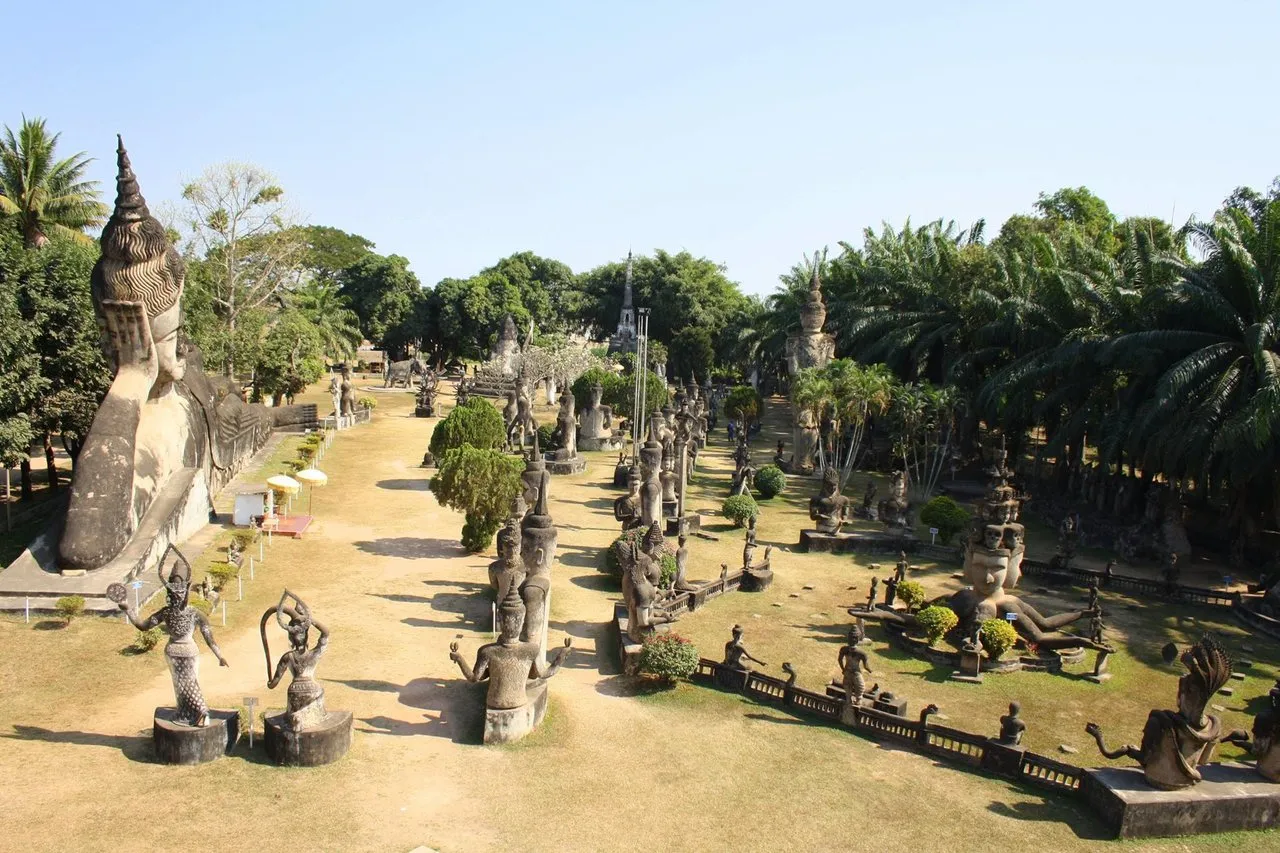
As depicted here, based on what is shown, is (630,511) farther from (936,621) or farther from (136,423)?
(136,423)

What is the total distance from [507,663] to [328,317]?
5728cm

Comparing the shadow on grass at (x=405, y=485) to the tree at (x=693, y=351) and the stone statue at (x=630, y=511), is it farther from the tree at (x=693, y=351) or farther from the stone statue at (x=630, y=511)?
the tree at (x=693, y=351)

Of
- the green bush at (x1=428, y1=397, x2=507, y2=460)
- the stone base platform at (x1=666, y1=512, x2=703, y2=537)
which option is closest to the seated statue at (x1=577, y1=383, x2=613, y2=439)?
the green bush at (x1=428, y1=397, x2=507, y2=460)

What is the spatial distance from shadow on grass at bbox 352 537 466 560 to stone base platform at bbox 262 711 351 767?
447 inches

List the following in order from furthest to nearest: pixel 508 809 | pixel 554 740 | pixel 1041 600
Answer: pixel 1041 600, pixel 554 740, pixel 508 809

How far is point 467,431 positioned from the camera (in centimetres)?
3469

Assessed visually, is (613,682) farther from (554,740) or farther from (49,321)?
(49,321)

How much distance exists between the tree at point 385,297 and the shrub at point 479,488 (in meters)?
57.4

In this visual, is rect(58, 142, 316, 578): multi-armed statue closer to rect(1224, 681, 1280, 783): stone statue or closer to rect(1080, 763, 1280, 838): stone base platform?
rect(1080, 763, 1280, 838): stone base platform

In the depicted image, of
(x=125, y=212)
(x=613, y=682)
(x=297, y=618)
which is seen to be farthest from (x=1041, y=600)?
(x=125, y=212)

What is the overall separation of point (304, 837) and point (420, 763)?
2284 millimetres

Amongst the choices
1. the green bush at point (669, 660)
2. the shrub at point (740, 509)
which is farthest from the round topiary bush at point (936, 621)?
the shrub at point (740, 509)

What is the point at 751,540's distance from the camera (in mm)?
24422

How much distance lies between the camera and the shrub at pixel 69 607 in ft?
58.1
